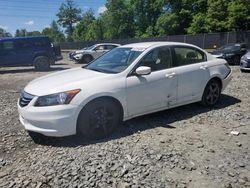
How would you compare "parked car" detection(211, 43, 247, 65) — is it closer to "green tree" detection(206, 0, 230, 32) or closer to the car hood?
the car hood

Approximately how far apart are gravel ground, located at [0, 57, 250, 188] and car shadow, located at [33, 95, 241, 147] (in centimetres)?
2

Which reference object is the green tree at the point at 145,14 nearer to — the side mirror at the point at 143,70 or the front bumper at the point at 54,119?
the side mirror at the point at 143,70

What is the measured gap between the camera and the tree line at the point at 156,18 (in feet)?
123

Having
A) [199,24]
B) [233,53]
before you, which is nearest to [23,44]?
[233,53]

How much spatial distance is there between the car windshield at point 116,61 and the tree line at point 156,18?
33.4 meters

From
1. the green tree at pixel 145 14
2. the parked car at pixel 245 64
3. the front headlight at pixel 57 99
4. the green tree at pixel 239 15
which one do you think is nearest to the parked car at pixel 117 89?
the front headlight at pixel 57 99

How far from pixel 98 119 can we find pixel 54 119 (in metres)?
0.72

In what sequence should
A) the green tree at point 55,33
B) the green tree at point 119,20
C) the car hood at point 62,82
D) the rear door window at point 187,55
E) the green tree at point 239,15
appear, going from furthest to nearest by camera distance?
1. the green tree at point 55,33
2. the green tree at point 119,20
3. the green tree at point 239,15
4. the rear door window at point 187,55
5. the car hood at point 62,82

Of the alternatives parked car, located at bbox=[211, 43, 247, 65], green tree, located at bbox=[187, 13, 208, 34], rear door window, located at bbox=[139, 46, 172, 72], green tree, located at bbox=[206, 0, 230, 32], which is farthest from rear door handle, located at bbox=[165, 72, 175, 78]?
green tree, located at bbox=[187, 13, 208, 34]

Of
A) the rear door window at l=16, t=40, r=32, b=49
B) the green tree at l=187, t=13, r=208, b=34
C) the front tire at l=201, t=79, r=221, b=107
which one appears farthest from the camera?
the green tree at l=187, t=13, r=208, b=34

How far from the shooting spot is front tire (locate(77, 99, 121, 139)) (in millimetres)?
4992

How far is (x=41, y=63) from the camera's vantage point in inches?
695

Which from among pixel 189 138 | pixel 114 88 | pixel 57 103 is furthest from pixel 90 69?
pixel 189 138

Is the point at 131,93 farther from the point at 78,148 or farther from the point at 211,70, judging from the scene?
the point at 211,70
